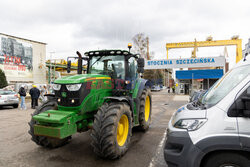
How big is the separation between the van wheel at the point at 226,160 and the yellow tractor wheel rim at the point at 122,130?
7.07 ft

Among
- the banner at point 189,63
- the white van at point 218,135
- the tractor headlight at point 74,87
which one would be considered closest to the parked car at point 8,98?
the tractor headlight at point 74,87

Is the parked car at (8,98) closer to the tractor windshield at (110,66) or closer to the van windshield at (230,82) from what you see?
the tractor windshield at (110,66)

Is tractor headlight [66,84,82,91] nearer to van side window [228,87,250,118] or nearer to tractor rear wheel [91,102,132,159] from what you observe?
tractor rear wheel [91,102,132,159]

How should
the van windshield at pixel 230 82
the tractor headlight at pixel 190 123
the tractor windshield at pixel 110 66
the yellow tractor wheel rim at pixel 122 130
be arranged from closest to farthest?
the tractor headlight at pixel 190 123 → the van windshield at pixel 230 82 → the yellow tractor wheel rim at pixel 122 130 → the tractor windshield at pixel 110 66

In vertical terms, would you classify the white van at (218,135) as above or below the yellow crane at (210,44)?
below

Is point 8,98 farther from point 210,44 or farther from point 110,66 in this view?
point 210,44

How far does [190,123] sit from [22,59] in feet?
107

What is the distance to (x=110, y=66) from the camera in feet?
17.0

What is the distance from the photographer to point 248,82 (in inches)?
95.7

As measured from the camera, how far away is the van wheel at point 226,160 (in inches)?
92.3

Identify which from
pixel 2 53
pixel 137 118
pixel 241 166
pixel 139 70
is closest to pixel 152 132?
pixel 137 118

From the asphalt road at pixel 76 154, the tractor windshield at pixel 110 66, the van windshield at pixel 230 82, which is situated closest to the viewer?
the van windshield at pixel 230 82

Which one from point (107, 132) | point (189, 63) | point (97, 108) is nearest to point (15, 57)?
point (189, 63)

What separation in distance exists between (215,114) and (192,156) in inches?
25.8
